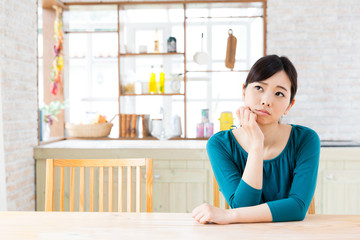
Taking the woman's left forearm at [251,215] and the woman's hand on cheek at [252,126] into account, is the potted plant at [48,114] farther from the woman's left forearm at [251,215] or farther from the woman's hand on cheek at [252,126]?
the woman's left forearm at [251,215]

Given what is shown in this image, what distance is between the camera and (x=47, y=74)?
140 inches

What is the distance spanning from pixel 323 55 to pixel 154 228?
2.70 metres

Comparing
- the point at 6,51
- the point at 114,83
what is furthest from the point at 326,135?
the point at 114,83

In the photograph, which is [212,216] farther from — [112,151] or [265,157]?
[112,151]

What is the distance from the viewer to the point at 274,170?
56.3 inches

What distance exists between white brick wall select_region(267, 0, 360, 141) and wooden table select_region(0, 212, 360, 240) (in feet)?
7.27

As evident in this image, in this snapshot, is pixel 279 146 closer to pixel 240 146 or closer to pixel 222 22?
pixel 240 146

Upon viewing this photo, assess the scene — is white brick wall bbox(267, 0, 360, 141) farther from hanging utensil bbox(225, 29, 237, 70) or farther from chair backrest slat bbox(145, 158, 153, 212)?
chair backrest slat bbox(145, 158, 153, 212)

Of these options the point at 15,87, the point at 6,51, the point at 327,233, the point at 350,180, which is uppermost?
the point at 6,51

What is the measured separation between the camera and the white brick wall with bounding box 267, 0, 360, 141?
10.9ft

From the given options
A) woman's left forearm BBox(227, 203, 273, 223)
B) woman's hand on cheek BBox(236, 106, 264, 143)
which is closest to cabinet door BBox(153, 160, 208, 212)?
woman's hand on cheek BBox(236, 106, 264, 143)

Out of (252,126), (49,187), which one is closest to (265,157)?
(252,126)

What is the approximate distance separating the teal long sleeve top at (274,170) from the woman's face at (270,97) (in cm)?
16

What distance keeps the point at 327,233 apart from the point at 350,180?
1911mm
